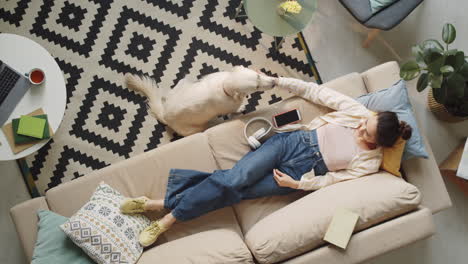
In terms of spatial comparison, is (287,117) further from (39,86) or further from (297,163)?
(39,86)

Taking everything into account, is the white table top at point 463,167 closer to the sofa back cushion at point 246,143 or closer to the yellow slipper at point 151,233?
the sofa back cushion at point 246,143

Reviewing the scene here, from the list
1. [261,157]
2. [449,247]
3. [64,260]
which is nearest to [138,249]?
[64,260]

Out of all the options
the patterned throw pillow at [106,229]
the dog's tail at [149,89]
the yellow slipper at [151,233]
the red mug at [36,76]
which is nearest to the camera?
the patterned throw pillow at [106,229]

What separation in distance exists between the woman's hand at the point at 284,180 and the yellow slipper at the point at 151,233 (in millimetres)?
666

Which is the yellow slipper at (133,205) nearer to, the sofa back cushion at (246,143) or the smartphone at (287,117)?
the sofa back cushion at (246,143)

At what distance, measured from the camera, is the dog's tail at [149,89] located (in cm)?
234

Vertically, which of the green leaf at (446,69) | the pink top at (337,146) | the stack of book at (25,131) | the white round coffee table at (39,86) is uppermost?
the white round coffee table at (39,86)

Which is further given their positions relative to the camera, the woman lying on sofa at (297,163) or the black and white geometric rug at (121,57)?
the black and white geometric rug at (121,57)

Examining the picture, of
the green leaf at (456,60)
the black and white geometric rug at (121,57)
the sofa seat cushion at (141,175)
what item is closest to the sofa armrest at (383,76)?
the green leaf at (456,60)

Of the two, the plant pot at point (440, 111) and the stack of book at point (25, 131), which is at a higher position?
the stack of book at point (25, 131)

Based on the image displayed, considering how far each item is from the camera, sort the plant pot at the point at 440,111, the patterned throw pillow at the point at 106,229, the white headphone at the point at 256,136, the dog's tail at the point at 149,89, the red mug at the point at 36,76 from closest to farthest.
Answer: the patterned throw pillow at the point at 106,229 < the red mug at the point at 36,76 < the white headphone at the point at 256,136 < the dog's tail at the point at 149,89 < the plant pot at the point at 440,111

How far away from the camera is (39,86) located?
1977mm

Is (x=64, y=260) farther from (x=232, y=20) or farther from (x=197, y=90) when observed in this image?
(x=232, y=20)

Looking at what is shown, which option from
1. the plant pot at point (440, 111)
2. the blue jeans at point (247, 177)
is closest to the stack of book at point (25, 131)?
the blue jeans at point (247, 177)
